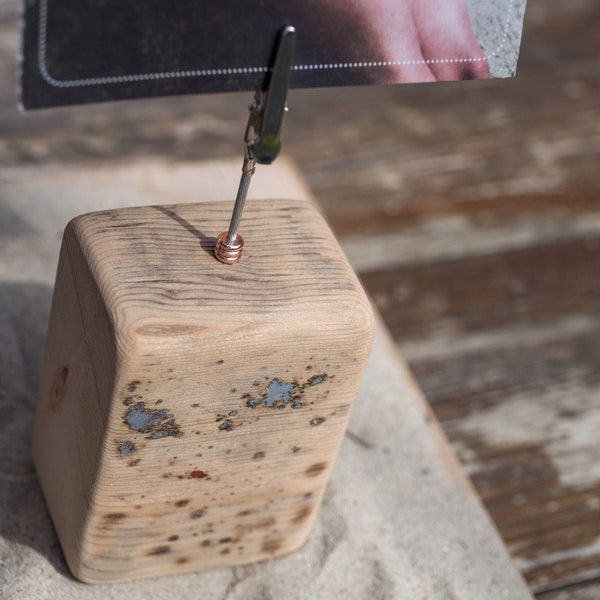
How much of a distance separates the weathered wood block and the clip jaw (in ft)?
0.06

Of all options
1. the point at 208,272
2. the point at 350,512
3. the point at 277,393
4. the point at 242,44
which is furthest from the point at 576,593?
the point at 242,44

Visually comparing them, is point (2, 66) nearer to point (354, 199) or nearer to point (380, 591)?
point (354, 199)

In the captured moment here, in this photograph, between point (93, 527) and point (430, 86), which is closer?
point (93, 527)

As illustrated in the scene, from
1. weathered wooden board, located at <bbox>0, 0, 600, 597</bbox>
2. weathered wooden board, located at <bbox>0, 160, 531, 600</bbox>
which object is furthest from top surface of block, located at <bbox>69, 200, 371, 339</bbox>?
weathered wooden board, located at <bbox>0, 0, 600, 597</bbox>

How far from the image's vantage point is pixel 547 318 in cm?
156

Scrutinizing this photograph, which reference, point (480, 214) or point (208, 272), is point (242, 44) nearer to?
point (208, 272)

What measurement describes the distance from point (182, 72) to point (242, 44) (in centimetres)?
5

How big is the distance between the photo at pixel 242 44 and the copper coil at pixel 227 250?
0.14 metres

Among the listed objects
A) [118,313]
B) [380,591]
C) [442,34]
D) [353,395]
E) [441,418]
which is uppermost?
[442,34]

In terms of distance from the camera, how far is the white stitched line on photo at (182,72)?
2.22ft

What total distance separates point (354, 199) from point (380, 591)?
868 millimetres

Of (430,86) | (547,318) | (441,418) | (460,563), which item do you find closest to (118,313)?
(460,563)

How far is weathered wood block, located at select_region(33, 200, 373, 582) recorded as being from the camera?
79cm

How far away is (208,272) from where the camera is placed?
0.83 meters
